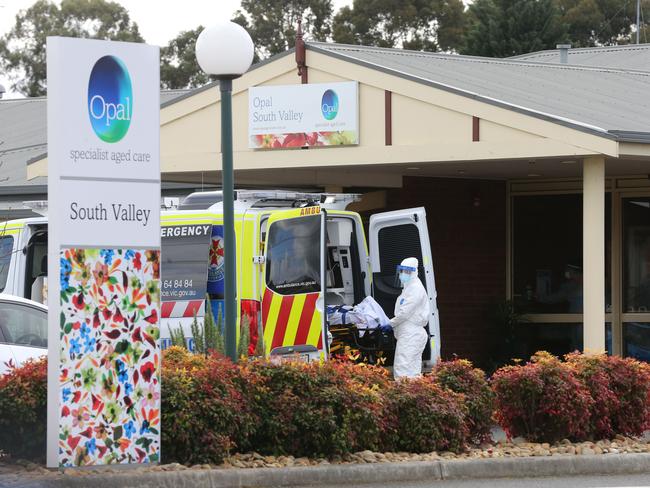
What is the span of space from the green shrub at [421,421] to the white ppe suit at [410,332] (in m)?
3.21

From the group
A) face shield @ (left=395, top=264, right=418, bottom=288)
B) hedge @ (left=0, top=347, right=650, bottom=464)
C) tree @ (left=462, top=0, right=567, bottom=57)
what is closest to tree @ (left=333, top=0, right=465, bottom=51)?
tree @ (left=462, top=0, right=567, bottom=57)

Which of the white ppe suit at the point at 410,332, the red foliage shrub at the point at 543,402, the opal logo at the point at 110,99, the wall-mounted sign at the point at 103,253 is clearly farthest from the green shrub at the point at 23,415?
the white ppe suit at the point at 410,332

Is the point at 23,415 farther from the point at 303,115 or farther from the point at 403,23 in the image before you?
the point at 403,23

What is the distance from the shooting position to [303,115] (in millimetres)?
16844

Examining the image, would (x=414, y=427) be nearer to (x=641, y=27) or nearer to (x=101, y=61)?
(x=101, y=61)

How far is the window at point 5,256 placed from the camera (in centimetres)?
1585

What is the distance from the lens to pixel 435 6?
56.9 meters

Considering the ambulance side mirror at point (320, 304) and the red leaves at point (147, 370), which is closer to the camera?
the red leaves at point (147, 370)

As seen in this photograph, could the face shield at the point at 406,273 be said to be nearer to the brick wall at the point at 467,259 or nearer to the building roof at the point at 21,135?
the brick wall at the point at 467,259

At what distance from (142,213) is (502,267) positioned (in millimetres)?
12379

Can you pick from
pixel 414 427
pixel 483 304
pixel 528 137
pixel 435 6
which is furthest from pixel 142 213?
pixel 435 6

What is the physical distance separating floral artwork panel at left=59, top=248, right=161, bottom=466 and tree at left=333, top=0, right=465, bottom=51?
158 ft

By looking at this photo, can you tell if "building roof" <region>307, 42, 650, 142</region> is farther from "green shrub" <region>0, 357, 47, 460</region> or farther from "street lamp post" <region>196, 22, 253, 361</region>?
"green shrub" <region>0, 357, 47, 460</region>

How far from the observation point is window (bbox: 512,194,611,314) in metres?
20.3
